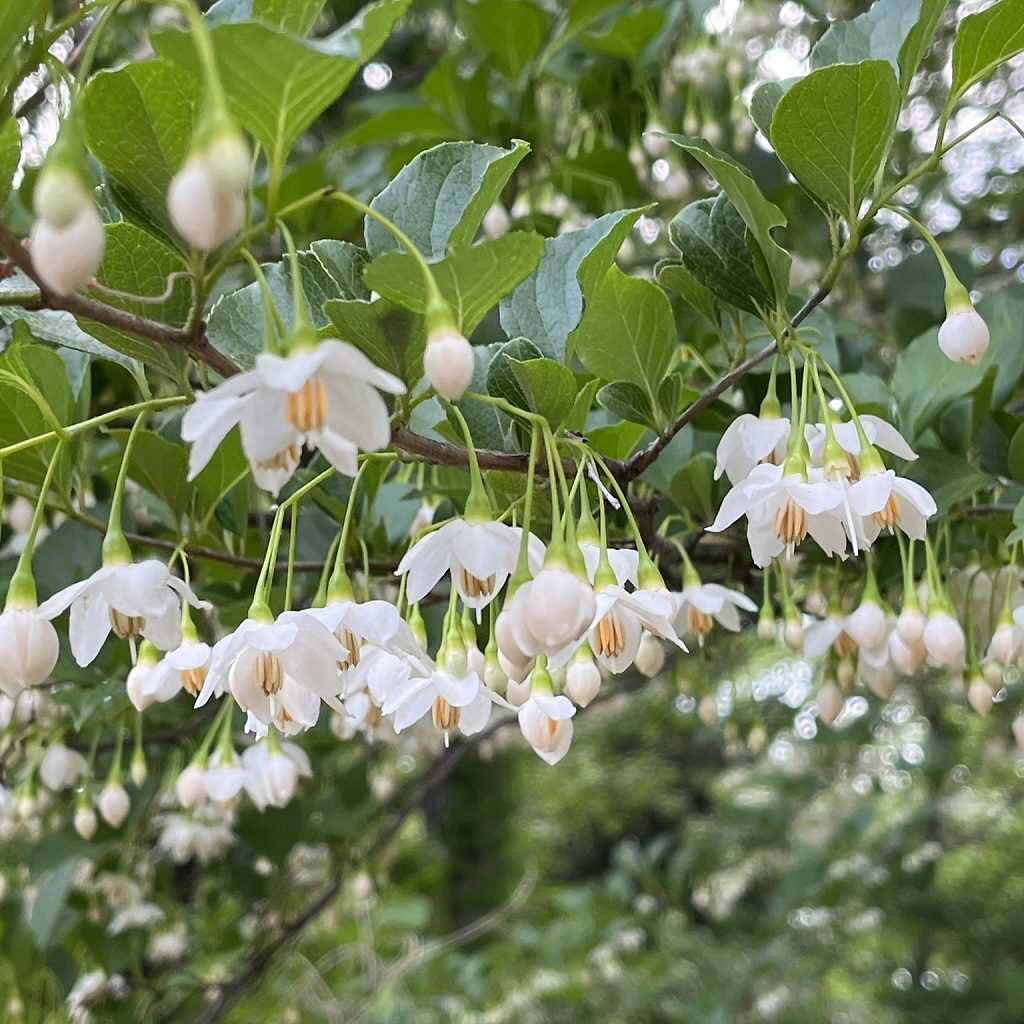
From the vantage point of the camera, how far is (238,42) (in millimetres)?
520

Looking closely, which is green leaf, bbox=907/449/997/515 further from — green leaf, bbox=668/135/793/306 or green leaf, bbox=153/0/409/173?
green leaf, bbox=153/0/409/173

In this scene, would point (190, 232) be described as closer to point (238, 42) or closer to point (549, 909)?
point (238, 42)

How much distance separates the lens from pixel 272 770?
1.25m

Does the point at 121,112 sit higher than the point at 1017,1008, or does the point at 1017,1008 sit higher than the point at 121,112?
the point at 121,112

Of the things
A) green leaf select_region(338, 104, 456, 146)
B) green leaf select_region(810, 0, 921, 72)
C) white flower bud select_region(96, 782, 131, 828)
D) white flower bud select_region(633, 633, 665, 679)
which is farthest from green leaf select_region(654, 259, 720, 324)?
white flower bud select_region(96, 782, 131, 828)

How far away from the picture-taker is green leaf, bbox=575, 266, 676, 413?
0.89m

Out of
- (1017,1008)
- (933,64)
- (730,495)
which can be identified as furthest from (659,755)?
(730,495)

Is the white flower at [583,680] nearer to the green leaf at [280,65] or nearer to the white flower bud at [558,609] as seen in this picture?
the white flower bud at [558,609]

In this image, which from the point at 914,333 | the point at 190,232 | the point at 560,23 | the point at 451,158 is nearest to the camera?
the point at 190,232

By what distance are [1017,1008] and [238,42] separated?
418cm

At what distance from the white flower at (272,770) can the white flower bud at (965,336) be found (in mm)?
869

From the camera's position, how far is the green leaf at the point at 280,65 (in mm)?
517

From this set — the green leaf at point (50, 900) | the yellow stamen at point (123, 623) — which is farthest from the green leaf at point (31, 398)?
the green leaf at point (50, 900)

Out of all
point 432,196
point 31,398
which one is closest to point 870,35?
point 432,196
